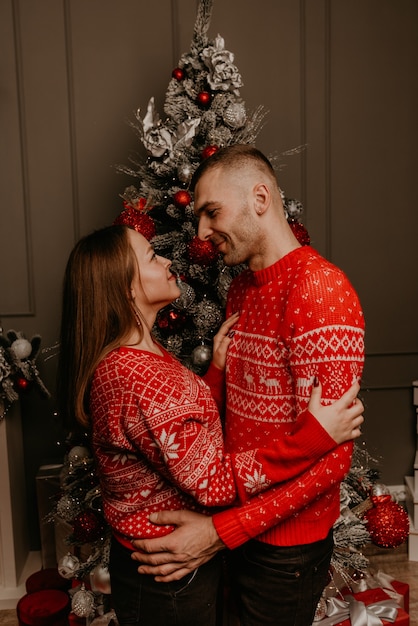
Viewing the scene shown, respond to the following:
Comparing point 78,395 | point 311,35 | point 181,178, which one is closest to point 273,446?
point 78,395

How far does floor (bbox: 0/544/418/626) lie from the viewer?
2368mm

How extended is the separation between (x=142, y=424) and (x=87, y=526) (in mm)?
958

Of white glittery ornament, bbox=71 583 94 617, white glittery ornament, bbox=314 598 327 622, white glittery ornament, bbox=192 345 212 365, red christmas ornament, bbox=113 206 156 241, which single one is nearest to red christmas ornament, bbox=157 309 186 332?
white glittery ornament, bbox=192 345 212 365

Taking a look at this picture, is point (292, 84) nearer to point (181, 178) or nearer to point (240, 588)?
point (181, 178)

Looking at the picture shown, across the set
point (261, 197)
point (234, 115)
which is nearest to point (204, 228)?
point (261, 197)

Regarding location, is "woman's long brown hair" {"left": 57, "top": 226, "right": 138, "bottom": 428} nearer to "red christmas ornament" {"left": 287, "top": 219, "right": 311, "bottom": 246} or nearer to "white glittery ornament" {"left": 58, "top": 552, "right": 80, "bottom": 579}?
"red christmas ornament" {"left": 287, "top": 219, "right": 311, "bottom": 246}

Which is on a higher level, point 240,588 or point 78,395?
point 78,395

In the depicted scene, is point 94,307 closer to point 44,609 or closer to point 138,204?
point 138,204

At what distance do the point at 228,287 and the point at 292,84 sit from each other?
1.34 m

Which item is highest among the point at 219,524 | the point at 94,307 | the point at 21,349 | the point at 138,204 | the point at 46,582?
the point at 138,204

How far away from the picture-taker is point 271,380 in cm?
133

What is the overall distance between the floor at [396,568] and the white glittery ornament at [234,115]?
2041 mm

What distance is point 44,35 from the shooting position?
2.54 metres

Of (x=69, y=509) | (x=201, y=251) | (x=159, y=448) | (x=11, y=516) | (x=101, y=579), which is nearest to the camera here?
(x=159, y=448)
